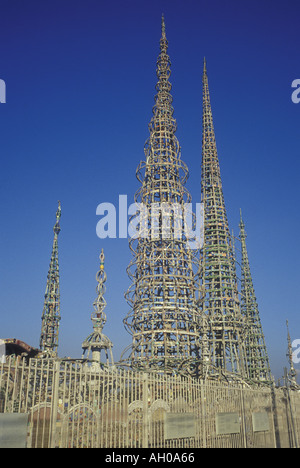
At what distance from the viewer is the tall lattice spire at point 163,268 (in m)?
47.4

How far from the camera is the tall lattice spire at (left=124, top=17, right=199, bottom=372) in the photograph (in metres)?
47.4

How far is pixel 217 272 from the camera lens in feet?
235

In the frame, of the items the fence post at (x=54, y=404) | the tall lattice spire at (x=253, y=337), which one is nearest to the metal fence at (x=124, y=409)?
the fence post at (x=54, y=404)

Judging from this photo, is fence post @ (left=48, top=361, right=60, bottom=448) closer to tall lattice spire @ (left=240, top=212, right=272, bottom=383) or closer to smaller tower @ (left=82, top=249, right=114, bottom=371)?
smaller tower @ (left=82, top=249, right=114, bottom=371)

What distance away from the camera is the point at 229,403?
64.2 feet

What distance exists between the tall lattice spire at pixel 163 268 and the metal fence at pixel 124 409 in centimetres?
2286

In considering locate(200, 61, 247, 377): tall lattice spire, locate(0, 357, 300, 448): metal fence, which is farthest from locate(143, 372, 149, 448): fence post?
locate(200, 61, 247, 377): tall lattice spire

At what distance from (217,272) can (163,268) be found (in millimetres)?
23269

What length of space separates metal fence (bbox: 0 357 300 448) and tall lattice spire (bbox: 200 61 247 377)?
41602 mm

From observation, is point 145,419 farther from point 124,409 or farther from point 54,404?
point 54,404

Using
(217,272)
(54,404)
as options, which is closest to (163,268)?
(217,272)
